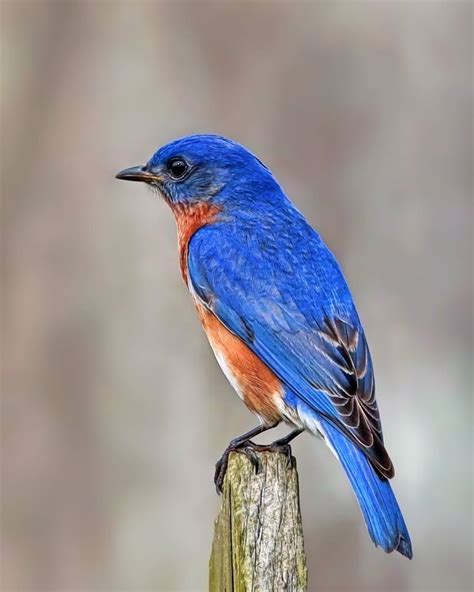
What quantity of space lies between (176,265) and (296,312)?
3.17m

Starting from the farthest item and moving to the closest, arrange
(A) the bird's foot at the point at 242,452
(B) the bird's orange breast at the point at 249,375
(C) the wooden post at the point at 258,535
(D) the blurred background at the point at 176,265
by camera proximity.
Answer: (D) the blurred background at the point at 176,265, (B) the bird's orange breast at the point at 249,375, (A) the bird's foot at the point at 242,452, (C) the wooden post at the point at 258,535

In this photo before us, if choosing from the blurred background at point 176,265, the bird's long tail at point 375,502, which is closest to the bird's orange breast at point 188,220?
the bird's long tail at point 375,502

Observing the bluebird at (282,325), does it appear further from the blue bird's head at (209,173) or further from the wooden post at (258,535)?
the wooden post at (258,535)

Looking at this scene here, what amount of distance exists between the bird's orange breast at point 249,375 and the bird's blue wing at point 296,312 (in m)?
0.04

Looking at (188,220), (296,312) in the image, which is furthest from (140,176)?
(296,312)

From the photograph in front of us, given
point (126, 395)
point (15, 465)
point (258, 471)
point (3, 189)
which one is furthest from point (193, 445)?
point (258, 471)

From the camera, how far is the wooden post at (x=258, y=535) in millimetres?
3699

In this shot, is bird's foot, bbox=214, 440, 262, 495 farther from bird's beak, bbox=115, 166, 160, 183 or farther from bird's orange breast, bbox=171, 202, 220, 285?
bird's beak, bbox=115, 166, 160, 183

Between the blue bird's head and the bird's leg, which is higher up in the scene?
the blue bird's head

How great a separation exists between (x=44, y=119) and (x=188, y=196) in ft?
9.93

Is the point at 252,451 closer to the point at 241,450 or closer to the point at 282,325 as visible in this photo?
the point at 241,450

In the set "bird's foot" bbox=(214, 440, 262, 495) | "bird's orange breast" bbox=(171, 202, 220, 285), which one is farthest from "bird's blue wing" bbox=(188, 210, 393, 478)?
"bird's foot" bbox=(214, 440, 262, 495)

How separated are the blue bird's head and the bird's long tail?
1485 millimetres

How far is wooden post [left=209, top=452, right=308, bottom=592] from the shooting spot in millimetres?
3699
